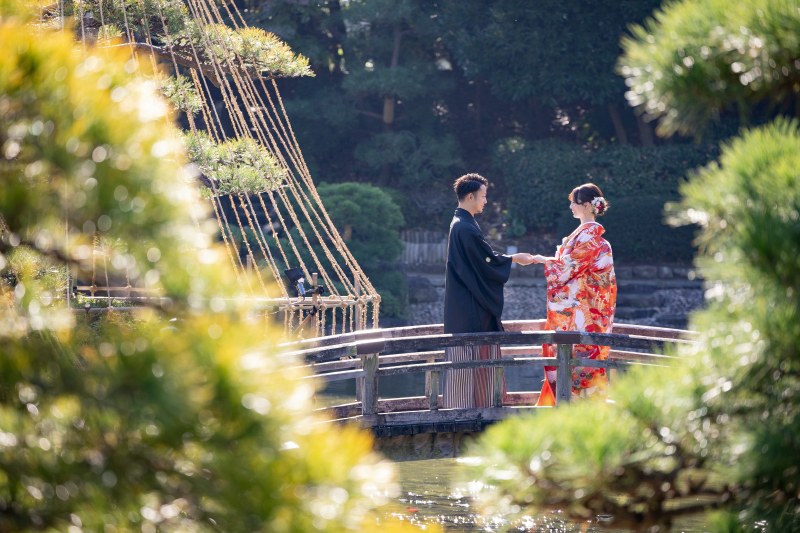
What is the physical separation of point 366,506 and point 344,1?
57.5 ft

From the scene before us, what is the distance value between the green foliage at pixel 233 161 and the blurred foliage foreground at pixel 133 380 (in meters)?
4.93

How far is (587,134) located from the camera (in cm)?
1755

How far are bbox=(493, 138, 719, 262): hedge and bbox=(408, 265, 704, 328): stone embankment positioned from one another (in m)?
0.51

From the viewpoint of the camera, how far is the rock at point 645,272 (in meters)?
14.4

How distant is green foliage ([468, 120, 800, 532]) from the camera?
1320mm

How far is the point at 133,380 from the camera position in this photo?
1047mm

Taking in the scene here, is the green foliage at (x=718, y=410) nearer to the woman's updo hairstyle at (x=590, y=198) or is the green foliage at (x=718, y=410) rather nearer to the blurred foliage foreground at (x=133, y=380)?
the blurred foliage foreground at (x=133, y=380)

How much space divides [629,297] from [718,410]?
40.7 ft

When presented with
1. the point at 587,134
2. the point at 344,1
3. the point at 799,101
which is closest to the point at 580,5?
the point at 587,134

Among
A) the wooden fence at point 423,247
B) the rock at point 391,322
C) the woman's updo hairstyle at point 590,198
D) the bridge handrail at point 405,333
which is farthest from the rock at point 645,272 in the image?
the woman's updo hairstyle at point 590,198

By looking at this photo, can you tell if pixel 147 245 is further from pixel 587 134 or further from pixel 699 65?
pixel 587 134

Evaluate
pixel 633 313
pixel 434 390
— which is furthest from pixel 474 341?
pixel 633 313

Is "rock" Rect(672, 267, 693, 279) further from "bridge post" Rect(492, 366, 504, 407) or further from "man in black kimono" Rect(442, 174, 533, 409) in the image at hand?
"bridge post" Rect(492, 366, 504, 407)

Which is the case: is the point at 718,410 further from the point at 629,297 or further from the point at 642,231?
the point at 642,231
